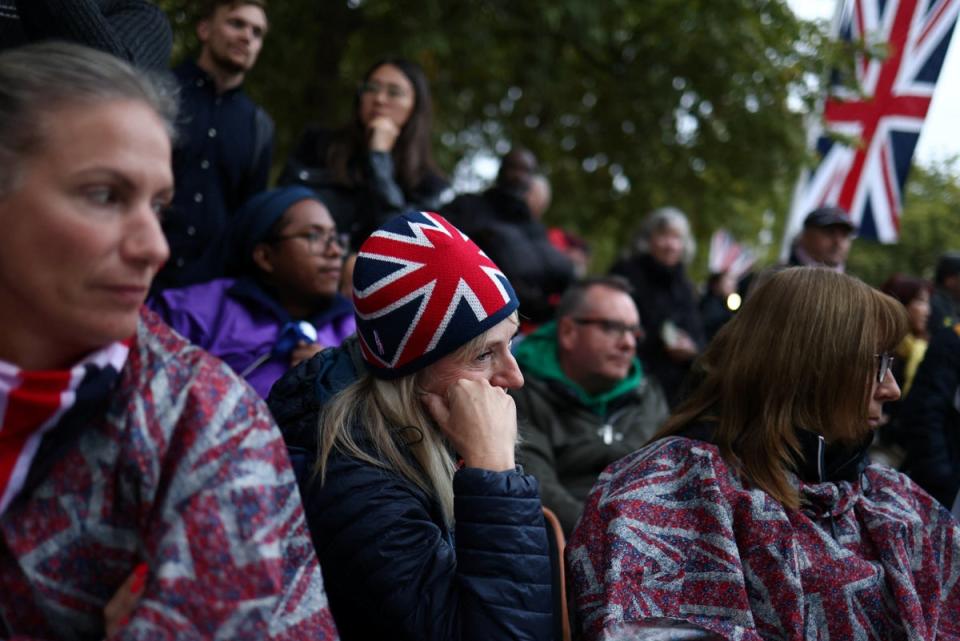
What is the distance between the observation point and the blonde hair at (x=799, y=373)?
105 inches

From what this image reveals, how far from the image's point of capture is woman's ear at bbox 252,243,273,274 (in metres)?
3.99

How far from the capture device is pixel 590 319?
192 inches

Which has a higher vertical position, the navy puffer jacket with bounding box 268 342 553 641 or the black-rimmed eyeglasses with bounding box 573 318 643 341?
the navy puffer jacket with bounding box 268 342 553 641

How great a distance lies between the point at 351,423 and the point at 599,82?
921 cm

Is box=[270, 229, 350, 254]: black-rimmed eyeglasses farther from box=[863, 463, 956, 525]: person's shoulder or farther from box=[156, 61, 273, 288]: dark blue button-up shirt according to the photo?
box=[863, 463, 956, 525]: person's shoulder

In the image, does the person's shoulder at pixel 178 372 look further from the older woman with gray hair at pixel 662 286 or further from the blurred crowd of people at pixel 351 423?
the older woman with gray hair at pixel 662 286

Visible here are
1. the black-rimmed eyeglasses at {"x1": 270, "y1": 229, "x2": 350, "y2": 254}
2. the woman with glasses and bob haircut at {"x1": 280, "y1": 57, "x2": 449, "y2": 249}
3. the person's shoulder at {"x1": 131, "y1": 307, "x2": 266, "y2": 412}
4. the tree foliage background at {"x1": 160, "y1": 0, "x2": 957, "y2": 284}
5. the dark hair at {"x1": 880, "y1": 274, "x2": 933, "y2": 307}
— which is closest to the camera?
the person's shoulder at {"x1": 131, "y1": 307, "x2": 266, "y2": 412}

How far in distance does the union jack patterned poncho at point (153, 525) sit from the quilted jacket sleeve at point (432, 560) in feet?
1.60

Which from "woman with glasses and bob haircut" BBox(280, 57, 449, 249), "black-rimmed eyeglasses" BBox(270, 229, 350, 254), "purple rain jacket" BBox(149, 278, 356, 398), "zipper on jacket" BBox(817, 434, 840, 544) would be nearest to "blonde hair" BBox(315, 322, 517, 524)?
"zipper on jacket" BBox(817, 434, 840, 544)

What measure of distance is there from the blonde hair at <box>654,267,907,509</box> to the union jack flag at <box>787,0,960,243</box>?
5.71 meters

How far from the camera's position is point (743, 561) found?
8.39 ft

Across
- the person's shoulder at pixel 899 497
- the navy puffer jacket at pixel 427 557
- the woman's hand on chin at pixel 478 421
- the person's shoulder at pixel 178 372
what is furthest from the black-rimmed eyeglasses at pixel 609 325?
the person's shoulder at pixel 178 372

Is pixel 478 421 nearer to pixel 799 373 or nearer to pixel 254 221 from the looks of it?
pixel 799 373

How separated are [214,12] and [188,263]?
111 centimetres
